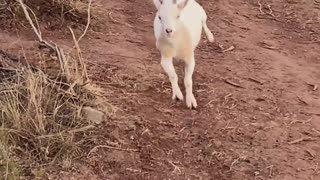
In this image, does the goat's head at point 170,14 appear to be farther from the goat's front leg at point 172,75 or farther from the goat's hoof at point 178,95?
the goat's hoof at point 178,95

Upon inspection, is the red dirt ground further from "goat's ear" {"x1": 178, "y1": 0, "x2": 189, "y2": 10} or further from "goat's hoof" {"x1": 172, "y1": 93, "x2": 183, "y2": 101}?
"goat's ear" {"x1": 178, "y1": 0, "x2": 189, "y2": 10}

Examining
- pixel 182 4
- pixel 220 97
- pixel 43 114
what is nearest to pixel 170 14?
pixel 182 4

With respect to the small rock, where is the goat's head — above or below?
above

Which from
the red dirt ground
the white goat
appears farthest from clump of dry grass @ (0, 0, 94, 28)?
the white goat

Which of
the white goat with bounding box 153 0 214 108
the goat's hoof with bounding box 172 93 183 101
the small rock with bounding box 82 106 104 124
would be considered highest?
the white goat with bounding box 153 0 214 108

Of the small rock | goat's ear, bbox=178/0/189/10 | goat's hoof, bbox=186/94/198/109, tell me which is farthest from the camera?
goat's hoof, bbox=186/94/198/109

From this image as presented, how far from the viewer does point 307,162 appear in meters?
5.02

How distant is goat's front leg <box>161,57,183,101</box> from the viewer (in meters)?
5.62

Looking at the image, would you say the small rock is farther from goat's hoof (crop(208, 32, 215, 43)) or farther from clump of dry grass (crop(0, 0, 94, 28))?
clump of dry grass (crop(0, 0, 94, 28))

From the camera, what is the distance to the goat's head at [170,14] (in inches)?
210

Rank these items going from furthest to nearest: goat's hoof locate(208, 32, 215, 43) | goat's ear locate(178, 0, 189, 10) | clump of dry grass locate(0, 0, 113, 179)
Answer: goat's hoof locate(208, 32, 215, 43), goat's ear locate(178, 0, 189, 10), clump of dry grass locate(0, 0, 113, 179)

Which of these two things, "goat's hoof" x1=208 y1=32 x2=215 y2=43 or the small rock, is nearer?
the small rock

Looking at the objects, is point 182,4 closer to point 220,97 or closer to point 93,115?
point 220,97

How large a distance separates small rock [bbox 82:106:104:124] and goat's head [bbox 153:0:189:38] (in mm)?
778
